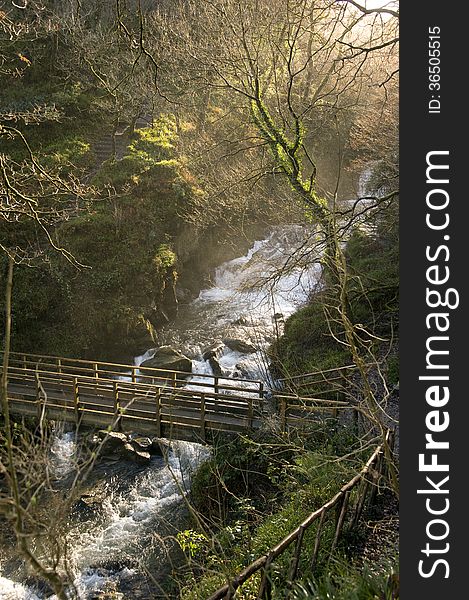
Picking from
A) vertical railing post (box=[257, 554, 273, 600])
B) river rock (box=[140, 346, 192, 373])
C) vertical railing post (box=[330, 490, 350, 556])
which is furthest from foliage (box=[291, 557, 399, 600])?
river rock (box=[140, 346, 192, 373])

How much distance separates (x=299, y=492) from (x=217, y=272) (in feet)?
44.2

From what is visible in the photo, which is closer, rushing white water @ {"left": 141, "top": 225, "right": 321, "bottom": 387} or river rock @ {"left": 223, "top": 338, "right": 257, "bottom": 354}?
rushing white water @ {"left": 141, "top": 225, "right": 321, "bottom": 387}

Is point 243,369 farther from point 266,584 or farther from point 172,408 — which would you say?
point 266,584

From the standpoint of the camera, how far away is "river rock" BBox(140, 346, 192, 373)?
Answer: 14148mm

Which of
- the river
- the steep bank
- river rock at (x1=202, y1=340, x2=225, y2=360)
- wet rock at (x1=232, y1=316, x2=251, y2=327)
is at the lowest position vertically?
the river

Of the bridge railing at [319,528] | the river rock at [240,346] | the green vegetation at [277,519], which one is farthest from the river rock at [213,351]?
the bridge railing at [319,528]

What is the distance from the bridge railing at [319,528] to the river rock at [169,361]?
8244 mm

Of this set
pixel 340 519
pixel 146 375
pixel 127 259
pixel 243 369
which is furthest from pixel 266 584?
pixel 127 259

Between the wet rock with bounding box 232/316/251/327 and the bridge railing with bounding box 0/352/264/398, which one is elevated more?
the wet rock with bounding box 232/316/251/327

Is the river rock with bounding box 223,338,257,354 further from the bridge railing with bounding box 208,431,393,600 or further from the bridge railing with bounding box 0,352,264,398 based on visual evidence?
the bridge railing with bounding box 208,431,393,600

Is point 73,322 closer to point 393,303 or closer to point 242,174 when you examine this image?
point 242,174

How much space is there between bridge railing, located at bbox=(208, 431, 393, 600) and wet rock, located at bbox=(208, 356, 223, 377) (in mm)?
7930

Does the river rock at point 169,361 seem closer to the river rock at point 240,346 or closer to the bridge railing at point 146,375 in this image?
the bridge railing at point 146,375

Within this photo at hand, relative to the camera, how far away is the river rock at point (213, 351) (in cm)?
1492
